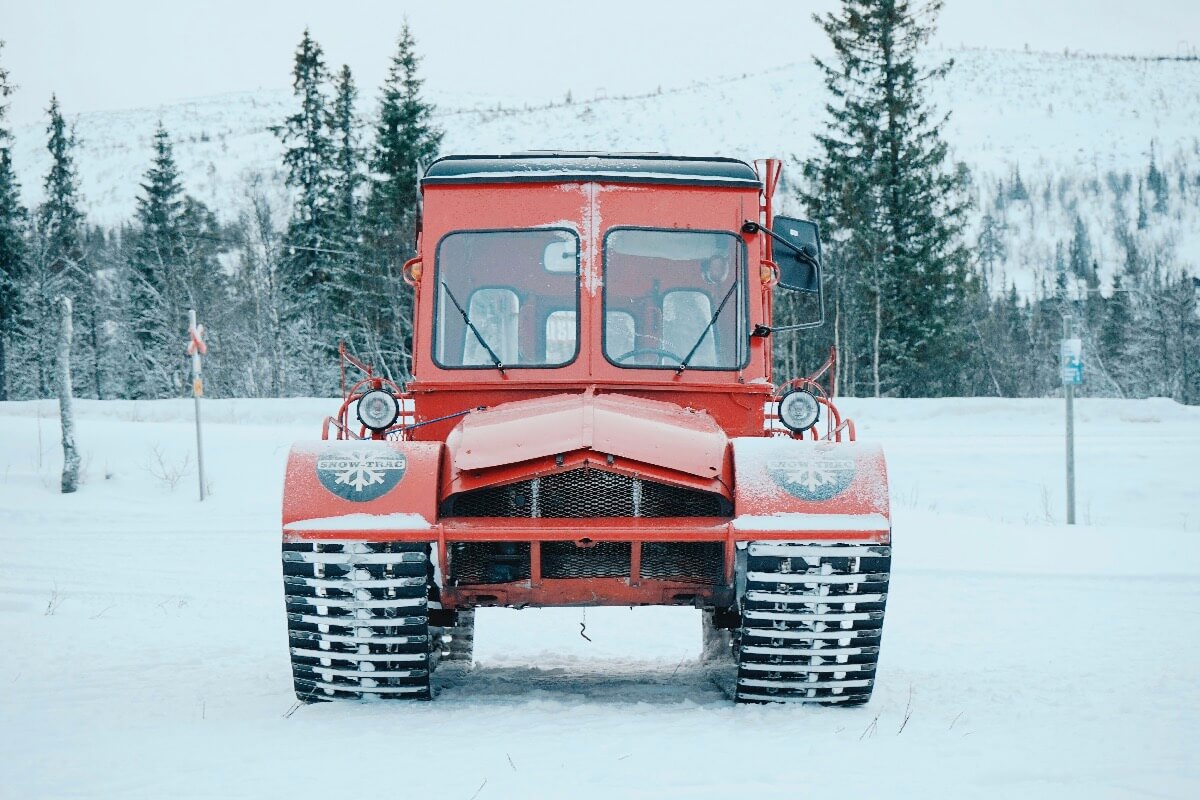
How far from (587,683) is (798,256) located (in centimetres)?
277

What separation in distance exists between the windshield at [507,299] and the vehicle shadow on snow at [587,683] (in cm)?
181

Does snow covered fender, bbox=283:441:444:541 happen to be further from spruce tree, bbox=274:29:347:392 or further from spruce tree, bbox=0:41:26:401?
spruce tree, bbox=274:29:347:392

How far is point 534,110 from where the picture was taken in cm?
11712

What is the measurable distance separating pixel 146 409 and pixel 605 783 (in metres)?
32.1

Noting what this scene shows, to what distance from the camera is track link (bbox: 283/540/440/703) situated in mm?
5707

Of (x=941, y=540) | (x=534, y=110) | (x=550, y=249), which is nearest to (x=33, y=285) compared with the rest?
(x=941, y=540)

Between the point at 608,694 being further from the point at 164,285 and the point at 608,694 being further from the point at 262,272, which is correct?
the point at 164,285

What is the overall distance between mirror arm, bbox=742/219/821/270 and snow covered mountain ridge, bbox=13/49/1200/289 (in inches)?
3608

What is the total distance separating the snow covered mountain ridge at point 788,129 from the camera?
111 meters

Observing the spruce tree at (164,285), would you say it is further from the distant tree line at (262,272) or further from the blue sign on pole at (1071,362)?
the blue sign on pole at (1071,362)

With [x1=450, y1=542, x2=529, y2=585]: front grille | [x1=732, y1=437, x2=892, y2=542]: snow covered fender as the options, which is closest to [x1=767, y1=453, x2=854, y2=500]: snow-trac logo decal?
[x1=732, y1=437, x2=892, y2=542]: snow covered fender

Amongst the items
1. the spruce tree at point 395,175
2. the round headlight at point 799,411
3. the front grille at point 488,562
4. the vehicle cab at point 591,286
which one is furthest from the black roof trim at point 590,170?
the spruce tree at point 395,175

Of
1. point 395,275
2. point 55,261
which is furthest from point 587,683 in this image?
point 55,261

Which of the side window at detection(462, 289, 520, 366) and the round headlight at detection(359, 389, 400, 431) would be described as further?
the side window at detection(462, 289, 520, 366)
